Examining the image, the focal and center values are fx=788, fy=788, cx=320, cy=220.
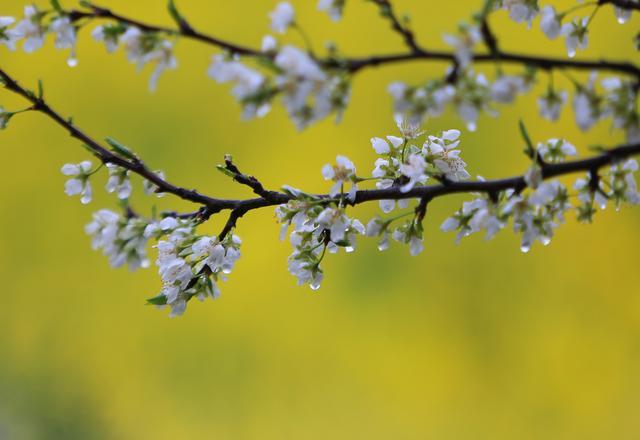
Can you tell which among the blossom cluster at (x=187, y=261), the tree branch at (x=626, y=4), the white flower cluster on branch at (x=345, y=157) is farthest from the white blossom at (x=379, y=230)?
the tree branch at (x=626, y=4)

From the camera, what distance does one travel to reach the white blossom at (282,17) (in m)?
0.46

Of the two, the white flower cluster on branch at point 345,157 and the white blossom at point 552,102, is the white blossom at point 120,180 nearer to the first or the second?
the white flower cluster on branch at point 345,157

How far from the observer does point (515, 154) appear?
203 centimetres

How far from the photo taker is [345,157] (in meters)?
0.62

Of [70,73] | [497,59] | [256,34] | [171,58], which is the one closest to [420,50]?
[497,59]

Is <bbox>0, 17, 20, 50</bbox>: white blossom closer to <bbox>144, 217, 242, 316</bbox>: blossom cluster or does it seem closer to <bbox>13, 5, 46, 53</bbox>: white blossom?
<bbox>13, 5, 46, 53</bbox>: white blossom

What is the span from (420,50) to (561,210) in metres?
0.19

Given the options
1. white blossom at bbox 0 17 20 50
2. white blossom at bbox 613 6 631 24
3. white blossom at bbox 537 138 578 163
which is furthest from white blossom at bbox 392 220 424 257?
white blossom at bbox 0 17 20 50

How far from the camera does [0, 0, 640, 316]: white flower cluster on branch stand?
17.1 inches

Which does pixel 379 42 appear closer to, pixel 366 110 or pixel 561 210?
pixel 366 110

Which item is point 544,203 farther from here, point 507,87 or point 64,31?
point 64,31

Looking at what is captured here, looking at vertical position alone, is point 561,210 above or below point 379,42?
below

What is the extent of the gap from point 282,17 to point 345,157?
178 mm

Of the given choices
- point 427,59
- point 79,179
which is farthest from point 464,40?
point 79,179
